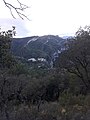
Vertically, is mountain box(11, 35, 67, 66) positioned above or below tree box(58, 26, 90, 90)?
above

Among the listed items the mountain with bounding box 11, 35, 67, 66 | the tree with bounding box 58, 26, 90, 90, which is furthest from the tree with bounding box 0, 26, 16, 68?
the mountain with bounding box 11, 35, 67, 66

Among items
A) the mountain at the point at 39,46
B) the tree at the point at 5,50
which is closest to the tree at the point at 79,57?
the tree at the point at 5,50

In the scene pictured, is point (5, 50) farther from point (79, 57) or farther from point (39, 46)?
point (39, 46)

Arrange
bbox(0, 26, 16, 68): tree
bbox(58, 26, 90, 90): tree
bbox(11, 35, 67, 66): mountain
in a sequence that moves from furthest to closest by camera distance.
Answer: bbox(11, 35, 67, 66): mountain → bbox(58, 26, 90, 90): tree → bbox(0, 26, 16, 68): tree

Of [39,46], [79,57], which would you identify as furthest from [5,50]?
[39,46]

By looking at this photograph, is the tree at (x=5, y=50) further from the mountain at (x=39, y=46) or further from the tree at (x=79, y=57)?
the mountain at (x=39, y=46)

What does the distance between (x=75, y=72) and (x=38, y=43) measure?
365 feet

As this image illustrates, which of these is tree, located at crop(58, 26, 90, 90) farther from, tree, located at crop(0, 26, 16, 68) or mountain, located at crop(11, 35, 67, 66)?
mountain, located at crop(11, 35, 67, 66)

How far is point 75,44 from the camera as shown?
4184 cm

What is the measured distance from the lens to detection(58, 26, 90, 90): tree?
4138cm

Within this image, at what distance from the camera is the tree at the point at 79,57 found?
4138cm

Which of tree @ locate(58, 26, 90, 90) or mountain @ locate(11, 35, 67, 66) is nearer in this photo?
tree @ locate(58, 26, 90, 90)

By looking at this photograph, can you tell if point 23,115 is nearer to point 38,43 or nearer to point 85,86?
point 85,86

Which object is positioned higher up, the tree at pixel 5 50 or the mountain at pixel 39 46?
the mountain at pixel 39 46
